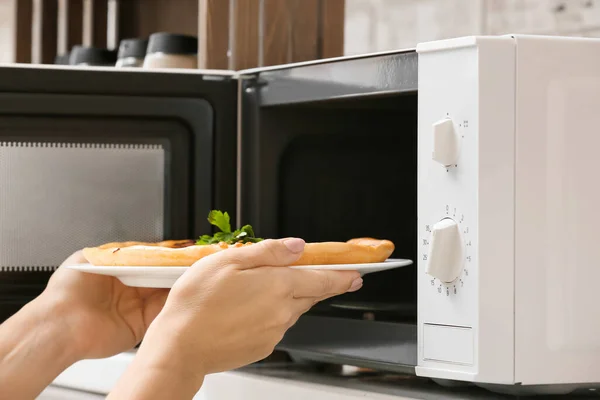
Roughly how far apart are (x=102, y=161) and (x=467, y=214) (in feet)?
1.54

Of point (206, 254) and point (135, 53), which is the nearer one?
point (206, 254)

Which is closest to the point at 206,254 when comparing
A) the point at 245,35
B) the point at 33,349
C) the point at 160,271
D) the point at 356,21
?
the point at 160,271

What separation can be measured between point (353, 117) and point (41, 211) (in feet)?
1.16

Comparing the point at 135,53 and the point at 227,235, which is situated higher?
the point at 135,53

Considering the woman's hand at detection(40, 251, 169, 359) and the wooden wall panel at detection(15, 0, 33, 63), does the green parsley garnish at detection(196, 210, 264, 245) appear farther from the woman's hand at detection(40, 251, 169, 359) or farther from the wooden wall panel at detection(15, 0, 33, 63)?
the wooden wall panel at detection(15, 0, 33, 63)

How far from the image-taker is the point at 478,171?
0.77 metres

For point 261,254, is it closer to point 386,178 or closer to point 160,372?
point 160,372

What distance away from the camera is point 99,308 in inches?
40.6

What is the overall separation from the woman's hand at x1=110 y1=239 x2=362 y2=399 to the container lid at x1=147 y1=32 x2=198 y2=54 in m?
0.55

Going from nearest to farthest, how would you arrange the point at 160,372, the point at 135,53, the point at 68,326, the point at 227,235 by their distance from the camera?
the point at 160,372 < the point at 227,235 < the point at 68,326 < the point at 135,53

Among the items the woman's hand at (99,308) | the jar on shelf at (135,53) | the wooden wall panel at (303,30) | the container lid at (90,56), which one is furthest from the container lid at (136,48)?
the woman's hand at (99,308)

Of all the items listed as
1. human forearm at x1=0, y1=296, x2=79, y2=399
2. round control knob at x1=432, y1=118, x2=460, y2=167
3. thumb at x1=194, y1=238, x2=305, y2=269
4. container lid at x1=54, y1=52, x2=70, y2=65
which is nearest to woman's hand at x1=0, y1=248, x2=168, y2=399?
human forearm at x1=0, y1=296, x2=79, y2=399

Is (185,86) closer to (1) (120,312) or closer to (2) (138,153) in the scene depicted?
(2) (138,153)

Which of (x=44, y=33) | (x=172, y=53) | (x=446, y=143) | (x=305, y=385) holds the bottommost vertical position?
(x=305, y=385)
